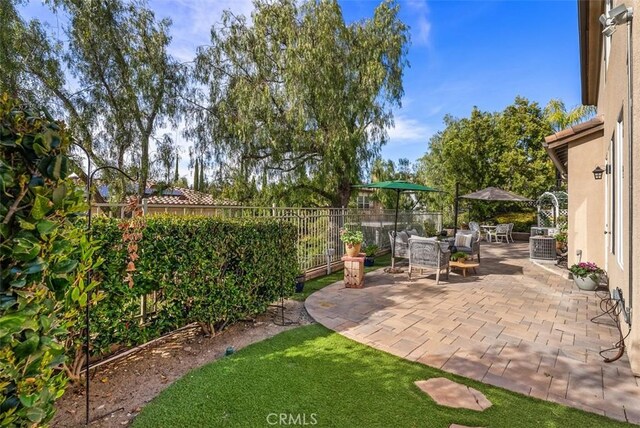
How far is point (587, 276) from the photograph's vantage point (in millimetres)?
6652

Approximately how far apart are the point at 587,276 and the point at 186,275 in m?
7.97

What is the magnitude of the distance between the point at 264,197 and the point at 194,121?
467 cm

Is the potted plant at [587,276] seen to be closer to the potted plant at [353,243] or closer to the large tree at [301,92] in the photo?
the potted plant at [353,243]

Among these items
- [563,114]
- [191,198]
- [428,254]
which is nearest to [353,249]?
[428,254]

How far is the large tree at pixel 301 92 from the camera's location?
37.9 feet

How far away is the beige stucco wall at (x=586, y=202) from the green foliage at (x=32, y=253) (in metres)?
9.52

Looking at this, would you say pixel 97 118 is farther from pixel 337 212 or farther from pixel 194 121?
pixel 337 212

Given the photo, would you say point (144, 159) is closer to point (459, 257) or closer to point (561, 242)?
point (459, 257)

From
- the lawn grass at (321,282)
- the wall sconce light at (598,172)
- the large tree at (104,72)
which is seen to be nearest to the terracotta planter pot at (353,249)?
the lawn grass at (321,282)

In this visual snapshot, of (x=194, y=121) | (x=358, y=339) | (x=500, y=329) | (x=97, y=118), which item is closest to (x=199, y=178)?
(x=194, y=121)

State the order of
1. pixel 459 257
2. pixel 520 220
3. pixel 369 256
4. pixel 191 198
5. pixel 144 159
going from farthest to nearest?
1. pixel 520 220
2. pixel 191 198
3. pixel 144 159
4. pixel 369 256
5. pixel 459 257

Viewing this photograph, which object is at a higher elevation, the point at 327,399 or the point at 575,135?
the point at 575,135

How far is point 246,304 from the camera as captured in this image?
4.69 meters

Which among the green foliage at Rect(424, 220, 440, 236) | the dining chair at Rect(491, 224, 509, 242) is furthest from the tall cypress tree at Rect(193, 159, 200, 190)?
the dining chair at Rect(491, 224, 509, 242)
